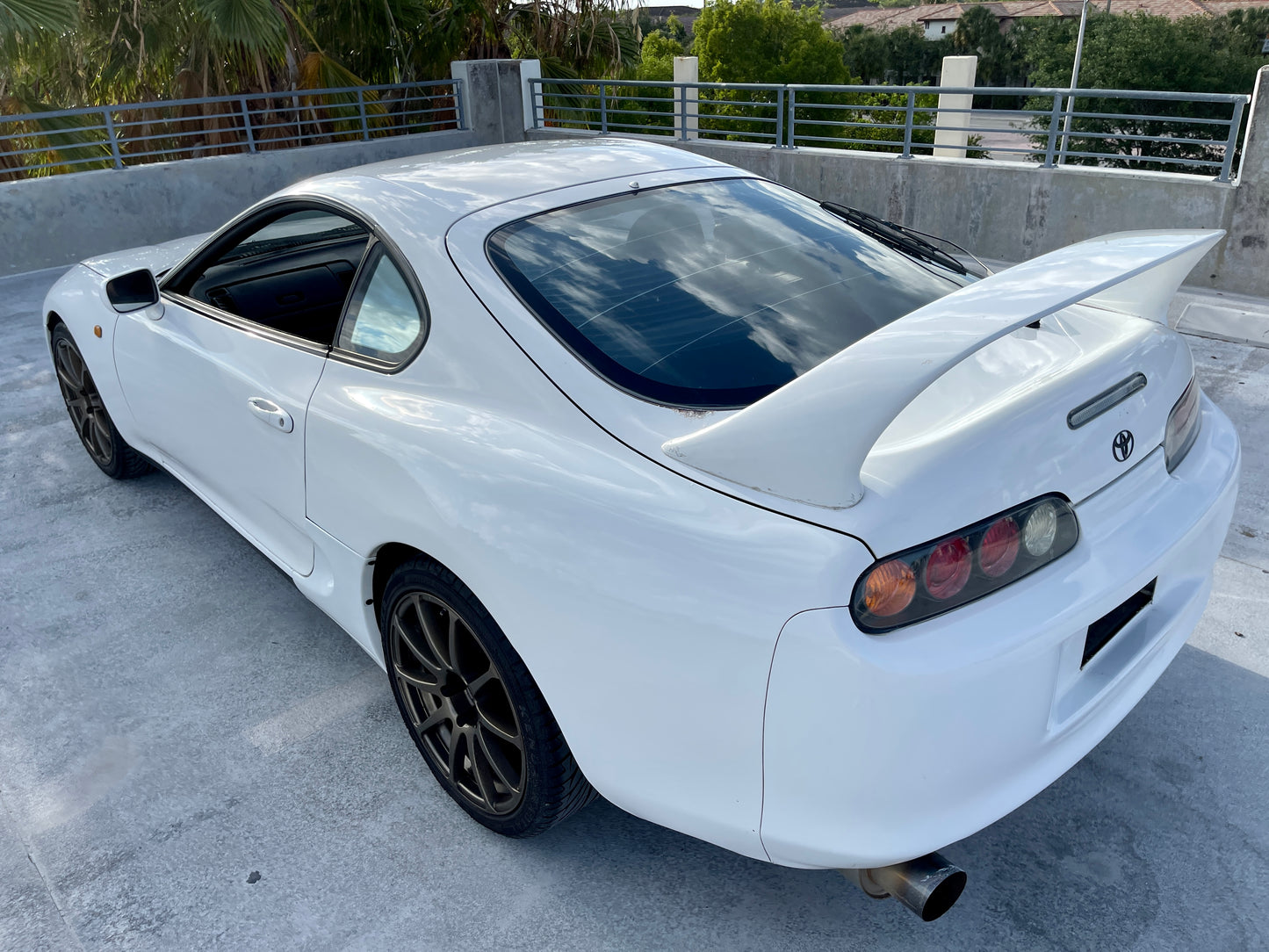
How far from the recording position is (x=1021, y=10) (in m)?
93.6

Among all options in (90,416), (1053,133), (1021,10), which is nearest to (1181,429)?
(90,416)

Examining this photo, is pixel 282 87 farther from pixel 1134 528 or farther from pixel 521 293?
pixel 1134 528

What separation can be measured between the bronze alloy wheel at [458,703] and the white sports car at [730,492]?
11 mm

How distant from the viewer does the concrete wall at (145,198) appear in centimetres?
952

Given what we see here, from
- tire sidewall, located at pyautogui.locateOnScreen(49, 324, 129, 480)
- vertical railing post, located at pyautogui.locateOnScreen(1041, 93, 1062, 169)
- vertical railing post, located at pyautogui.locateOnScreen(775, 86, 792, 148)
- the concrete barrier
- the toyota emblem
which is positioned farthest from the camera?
vertical railing post, located at pyautogui.locateOnScreen(775, 86, 792, 148)

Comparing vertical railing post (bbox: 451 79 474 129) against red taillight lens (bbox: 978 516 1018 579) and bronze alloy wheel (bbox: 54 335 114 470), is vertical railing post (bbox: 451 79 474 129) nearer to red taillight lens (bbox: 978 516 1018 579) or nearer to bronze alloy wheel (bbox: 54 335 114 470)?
bronze alloy wheel (bbox: 54 335 114 470)

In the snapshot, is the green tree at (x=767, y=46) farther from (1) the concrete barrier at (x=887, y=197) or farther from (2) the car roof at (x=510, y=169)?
(2) the car roof at (x=510, y=169)

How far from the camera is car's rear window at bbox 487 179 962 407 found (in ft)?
6.82

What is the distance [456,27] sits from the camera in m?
13.3

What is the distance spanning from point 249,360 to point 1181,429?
2443 mm

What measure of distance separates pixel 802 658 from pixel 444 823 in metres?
1.26

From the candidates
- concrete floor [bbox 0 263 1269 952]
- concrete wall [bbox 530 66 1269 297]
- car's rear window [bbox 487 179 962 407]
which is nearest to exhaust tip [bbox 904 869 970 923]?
concrete floor [bbox 0 263 1269 952]

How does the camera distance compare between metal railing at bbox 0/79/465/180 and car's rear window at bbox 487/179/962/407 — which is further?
metal railing at bbox 0/79/465/180

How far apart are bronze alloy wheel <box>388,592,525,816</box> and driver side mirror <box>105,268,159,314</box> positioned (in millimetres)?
1674
